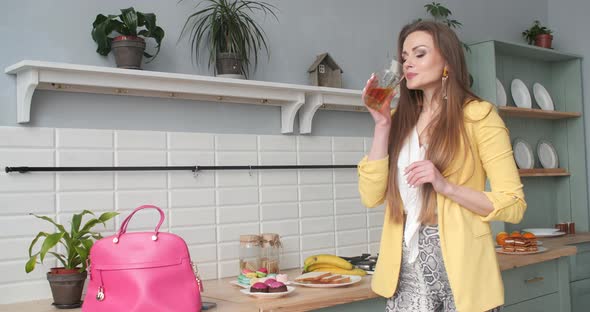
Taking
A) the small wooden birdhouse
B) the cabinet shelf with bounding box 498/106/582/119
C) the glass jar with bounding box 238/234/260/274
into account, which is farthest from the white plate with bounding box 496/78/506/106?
the glass jar with bounding box 238/234/260/274

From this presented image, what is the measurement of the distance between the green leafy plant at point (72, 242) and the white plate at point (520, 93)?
9.10 feet

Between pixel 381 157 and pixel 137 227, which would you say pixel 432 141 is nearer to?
pixel 381 157

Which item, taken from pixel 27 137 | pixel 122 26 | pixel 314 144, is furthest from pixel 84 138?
pixel 314 144

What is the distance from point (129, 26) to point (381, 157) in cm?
108

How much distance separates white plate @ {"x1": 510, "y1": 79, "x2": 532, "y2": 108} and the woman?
8.25 ft

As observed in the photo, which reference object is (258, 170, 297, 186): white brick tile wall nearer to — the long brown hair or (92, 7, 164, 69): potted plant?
(92, 7, 164, 69): potted plant

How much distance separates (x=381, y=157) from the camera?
67.5 inches

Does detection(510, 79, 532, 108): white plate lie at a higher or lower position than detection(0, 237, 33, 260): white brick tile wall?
higher

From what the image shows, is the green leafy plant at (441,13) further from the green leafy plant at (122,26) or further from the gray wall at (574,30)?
the green leafy plant at (122,26)

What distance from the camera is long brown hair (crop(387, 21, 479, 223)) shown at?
1678 millimetres

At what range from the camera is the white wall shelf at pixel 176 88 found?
2137mm

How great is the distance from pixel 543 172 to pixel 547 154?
313mm

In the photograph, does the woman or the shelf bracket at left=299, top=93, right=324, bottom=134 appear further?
the shelf bracket at left=299, top=93, right=324, bottom=134

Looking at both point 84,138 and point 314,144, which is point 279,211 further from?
point 84,138
